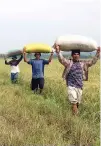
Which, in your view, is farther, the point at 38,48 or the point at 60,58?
the point at 38,48

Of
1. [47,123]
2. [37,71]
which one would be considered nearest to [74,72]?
[47,123]

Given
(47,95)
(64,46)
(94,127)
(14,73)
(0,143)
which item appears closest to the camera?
(0,143)

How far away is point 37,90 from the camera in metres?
10.9

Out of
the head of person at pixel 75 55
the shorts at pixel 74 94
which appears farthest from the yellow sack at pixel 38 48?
the shorts at pixel 74 94

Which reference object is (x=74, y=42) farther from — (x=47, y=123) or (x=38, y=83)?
(x=38, y=83)

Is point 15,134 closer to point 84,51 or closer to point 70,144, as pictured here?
point 70,144

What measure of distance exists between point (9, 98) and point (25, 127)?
2.90m

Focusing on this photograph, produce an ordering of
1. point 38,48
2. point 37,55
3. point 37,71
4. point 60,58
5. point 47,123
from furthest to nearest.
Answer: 1. point 37,71
2. point 37,55
3. point 38,48
4. point 60,58
5. point 47,123

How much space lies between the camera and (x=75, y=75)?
8.17m

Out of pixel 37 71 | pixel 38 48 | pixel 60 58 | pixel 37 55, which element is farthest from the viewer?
pixel 37 71

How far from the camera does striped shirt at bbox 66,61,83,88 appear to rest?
8.17 meters

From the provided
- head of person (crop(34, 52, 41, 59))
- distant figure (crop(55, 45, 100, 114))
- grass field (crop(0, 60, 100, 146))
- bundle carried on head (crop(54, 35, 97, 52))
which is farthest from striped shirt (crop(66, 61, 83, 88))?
head of person (crop(34, 52, 41, 59))

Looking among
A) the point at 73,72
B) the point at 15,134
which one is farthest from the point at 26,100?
the point at 15,134

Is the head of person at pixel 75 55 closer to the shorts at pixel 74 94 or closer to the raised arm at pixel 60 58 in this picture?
the raised arm at pixel 60 58
